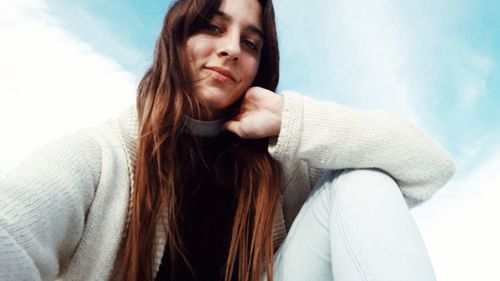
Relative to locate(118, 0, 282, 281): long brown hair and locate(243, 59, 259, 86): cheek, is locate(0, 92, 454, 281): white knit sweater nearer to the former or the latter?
locate(118, 0, 282, 281): long brown hair

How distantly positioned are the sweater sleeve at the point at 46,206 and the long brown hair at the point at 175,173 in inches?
5.4

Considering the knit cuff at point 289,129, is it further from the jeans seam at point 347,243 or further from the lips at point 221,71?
the lips at point 221,71

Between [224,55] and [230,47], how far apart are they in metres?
0.03

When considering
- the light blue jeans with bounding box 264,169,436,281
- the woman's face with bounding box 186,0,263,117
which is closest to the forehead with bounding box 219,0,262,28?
the woman's face with bounding box 186,0,263,117

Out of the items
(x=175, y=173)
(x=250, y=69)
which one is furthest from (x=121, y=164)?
(x=250, y=69)

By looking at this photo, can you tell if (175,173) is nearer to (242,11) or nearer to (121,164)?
(121,164)

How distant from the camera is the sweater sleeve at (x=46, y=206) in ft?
2.25

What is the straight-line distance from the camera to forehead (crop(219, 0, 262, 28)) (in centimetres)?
127

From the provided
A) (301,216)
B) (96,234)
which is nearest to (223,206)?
(301,216)

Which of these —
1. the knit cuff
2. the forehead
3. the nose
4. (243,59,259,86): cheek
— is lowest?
the knit cuff

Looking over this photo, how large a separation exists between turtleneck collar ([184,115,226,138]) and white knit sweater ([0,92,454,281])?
0.20 metres

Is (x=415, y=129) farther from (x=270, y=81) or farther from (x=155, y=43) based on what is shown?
(x=155, y=43)

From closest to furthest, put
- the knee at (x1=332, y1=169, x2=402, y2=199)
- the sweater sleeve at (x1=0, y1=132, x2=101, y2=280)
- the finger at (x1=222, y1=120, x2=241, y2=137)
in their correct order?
the sweater sleeve at (x1=0, y1=132, x2=101, y2=280) → the knee at (x1=332, y1=169, x2=402, y2=199) → the finger at (x1=222, y1=120, x2=241, y2=137)

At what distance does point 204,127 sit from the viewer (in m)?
1.31
